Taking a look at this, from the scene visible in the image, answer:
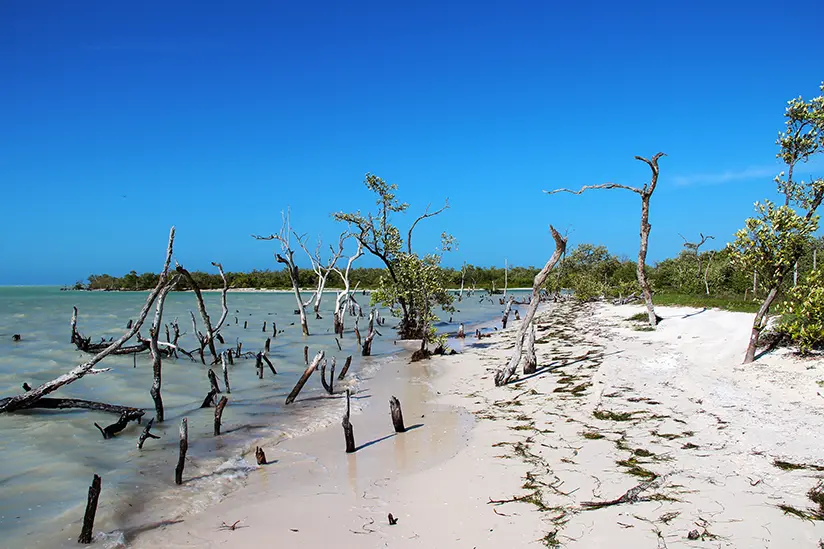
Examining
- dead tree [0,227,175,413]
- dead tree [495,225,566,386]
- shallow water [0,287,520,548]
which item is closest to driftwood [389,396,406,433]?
shallow water [0,287,520,548]

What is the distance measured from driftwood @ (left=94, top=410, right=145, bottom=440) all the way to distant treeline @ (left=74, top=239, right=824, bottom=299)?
4.32 m

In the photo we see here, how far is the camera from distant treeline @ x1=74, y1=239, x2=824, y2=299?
34.3m

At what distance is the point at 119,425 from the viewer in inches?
412

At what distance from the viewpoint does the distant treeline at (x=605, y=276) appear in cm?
3428

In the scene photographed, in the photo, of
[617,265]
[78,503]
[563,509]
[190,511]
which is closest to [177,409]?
[78,503]

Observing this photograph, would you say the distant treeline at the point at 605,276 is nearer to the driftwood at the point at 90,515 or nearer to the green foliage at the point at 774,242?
the green foliage at the point at 774,242

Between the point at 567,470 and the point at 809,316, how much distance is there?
309 inches

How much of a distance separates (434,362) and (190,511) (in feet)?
39.7

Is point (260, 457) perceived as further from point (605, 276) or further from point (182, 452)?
point (605, 276)

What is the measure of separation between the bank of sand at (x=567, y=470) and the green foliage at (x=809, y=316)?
1.94 ft

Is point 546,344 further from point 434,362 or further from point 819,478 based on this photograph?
point 819,478

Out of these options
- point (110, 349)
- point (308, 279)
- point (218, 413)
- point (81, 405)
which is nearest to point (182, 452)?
point (218, 413)

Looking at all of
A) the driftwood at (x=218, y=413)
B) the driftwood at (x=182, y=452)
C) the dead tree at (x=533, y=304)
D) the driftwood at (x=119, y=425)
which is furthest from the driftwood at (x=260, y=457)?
the dead tree at (x=533, y=304)

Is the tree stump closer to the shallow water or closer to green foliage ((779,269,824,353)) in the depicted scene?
the shallow water
